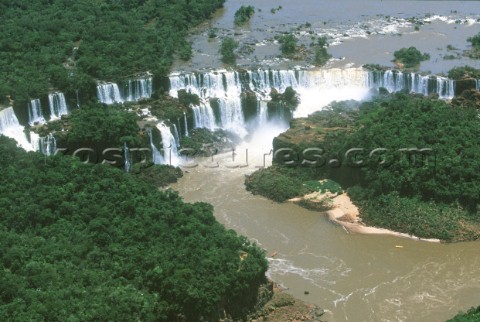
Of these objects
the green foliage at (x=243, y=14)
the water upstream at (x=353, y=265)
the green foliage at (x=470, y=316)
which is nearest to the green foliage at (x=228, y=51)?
the green foliage at (x=243, y=14)

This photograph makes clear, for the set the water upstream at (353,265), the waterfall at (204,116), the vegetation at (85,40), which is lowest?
the water upstream at (353,265)

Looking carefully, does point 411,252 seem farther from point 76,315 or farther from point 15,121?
point 15,121

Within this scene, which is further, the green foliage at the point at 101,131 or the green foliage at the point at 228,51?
the green foliage at the point at 228,51

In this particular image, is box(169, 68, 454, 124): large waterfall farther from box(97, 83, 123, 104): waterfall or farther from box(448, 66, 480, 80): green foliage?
box(97, 83, 123, 104): waterfall

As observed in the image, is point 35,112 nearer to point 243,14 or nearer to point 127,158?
point 127,158

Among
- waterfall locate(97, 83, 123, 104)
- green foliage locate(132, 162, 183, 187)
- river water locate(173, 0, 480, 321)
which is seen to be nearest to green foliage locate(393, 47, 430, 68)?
river water locate(173, 0, 480, 321)

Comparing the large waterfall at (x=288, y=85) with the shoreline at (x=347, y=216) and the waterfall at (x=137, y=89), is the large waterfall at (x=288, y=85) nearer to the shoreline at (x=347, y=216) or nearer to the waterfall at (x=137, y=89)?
the waterfall at (x=137, y=89)
